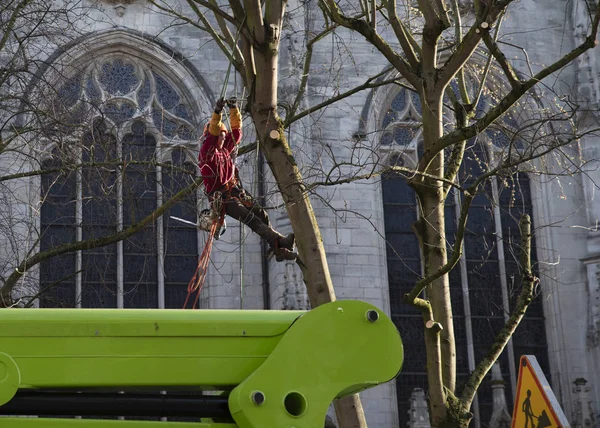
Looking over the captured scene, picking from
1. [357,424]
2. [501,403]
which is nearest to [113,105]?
[501,403]

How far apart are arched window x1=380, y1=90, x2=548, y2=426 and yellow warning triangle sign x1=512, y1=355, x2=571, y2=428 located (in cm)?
1141

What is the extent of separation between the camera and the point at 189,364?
11.8 feet

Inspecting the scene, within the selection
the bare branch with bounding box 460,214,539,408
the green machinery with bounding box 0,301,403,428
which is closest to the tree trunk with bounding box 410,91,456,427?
the bare branch with bounding box 460,214,539,408

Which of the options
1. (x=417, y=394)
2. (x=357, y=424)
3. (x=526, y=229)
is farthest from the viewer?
(x=417, y=394)

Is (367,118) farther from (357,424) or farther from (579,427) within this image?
(357,424)

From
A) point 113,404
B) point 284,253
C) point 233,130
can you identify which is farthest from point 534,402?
point 113,404

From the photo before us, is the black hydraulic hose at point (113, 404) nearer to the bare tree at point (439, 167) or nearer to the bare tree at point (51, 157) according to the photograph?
the bare tree at point (439, 167)

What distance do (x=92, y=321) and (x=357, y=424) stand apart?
16.8 ft

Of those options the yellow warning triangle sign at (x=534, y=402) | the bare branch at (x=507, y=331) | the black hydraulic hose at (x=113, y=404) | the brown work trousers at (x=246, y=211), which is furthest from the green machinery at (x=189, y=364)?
the bare branch at (x=507, y=331)

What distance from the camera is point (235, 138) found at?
695cm

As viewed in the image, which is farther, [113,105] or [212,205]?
[113,105]

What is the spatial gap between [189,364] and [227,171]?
3260mm

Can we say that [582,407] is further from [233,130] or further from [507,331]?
[233,130]

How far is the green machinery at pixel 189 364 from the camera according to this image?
11.6 ft
